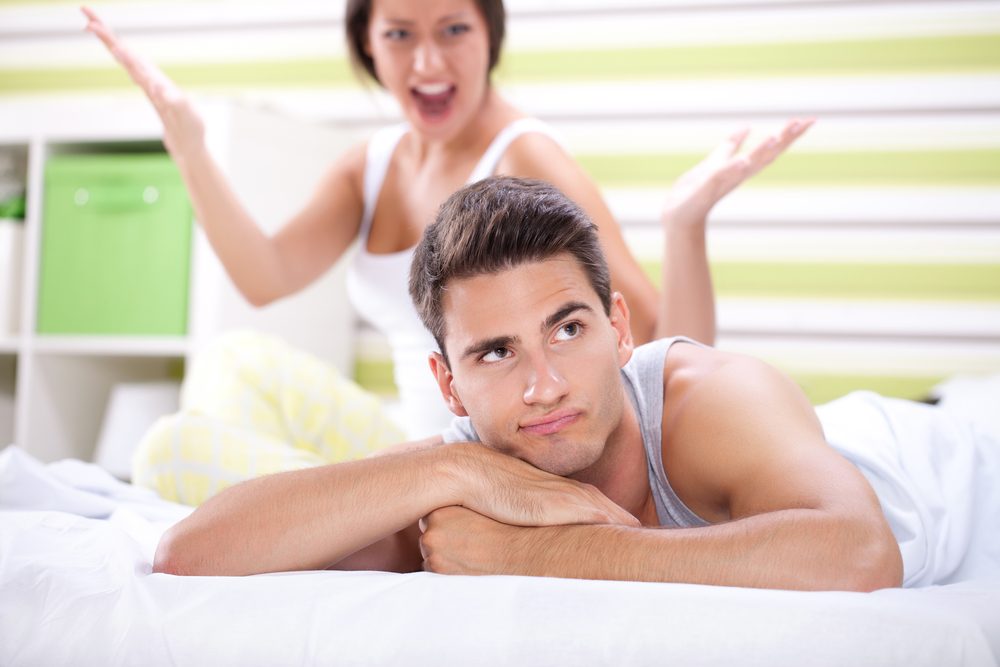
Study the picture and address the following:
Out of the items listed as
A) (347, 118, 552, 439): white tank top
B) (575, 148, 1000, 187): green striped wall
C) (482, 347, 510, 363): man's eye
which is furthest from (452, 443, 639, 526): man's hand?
(575, 148, 1000, 187): green striped wall

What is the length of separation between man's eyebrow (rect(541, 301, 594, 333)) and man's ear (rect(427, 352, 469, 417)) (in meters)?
0.20

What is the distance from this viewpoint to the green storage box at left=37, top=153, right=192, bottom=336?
2.99 metres

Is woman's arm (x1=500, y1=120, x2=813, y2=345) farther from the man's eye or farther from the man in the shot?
the man's eye

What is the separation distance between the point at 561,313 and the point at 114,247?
2.11 meters

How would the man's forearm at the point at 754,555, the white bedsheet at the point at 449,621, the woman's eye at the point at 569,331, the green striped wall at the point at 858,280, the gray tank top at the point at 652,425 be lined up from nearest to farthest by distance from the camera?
1. the white bedsheet at the point at 449,621
2. the man's forearm at the point at 754,555
3. the woman's eye at the point at 569,331
4. the gray tank top at the point at 652,425
5. the green striped wall at the point at 858,280

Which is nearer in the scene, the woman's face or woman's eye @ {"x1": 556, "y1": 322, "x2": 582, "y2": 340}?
woman's eye @ {"x1": 556, "y1": 322, "x2": 582, "y2": 340}

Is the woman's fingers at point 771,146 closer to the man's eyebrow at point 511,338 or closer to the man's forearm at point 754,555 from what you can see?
the man's eyebrow at point 511,338

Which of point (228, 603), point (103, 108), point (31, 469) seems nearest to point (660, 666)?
point (228, 603)

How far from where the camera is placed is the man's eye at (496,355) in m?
1.33

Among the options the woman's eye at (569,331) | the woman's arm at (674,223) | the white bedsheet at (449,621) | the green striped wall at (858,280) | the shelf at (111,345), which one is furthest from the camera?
the shelf at (111,345)

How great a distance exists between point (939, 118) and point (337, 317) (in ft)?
5.81

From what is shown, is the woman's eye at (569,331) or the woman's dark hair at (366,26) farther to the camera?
the woman's dark hair at (366,26)

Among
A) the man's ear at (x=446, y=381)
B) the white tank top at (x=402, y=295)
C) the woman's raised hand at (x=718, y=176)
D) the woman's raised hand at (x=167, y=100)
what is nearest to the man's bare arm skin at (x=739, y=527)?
the man's ear at (x=446, y=381)

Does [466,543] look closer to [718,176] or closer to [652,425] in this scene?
[652,425]
